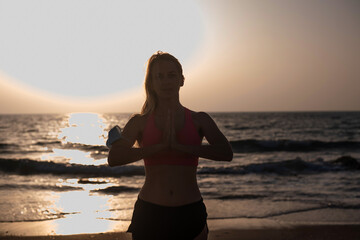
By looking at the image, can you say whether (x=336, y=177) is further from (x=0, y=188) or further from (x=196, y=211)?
(x=196, y=211)

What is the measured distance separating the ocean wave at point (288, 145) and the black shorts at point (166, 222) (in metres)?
32.2

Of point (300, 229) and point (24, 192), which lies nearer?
point (300, 229)

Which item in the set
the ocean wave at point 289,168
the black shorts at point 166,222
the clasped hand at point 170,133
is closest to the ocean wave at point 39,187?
the ocean wave at point 289,168

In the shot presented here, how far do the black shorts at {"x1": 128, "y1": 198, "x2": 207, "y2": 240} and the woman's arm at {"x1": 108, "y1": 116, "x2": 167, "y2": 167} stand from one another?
361 mm

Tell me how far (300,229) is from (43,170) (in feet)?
55.4

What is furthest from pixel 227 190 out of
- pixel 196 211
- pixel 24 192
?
pixel 196 211

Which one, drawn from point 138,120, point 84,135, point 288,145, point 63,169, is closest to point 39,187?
point 63,169

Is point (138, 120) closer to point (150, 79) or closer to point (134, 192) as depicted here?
point (150, 79)

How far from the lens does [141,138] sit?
2820mm

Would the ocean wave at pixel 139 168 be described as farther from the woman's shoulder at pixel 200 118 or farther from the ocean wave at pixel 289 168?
the woman's shoulder at pixel 200 118

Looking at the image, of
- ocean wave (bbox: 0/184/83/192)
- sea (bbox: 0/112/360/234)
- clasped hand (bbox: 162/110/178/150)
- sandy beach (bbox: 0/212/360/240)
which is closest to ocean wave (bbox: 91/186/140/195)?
sea (bbox: 0/112/360/234)

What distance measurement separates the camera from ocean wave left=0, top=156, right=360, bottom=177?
66.1 feet

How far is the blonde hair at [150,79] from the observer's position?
2775 millimetres

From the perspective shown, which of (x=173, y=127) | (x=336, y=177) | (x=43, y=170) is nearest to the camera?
(x=173, y=127)
